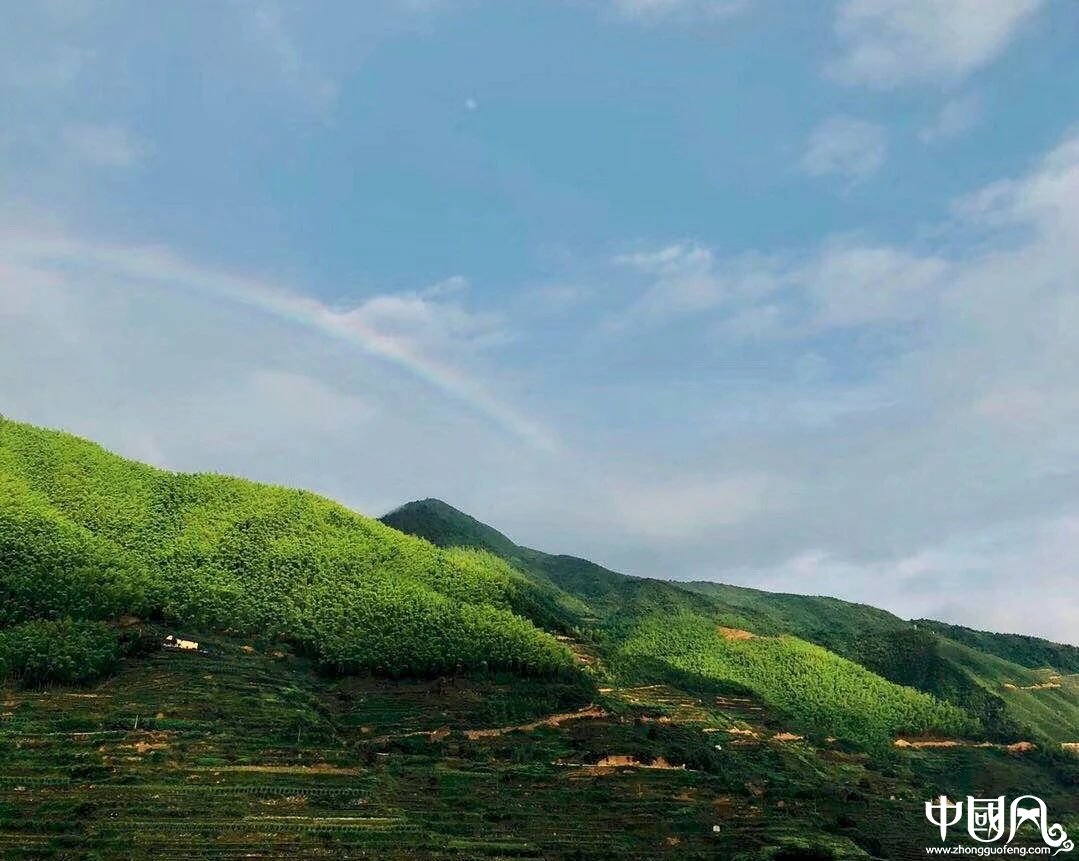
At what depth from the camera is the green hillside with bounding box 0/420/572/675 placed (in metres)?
74.2

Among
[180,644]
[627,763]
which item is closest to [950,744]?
[627,763]

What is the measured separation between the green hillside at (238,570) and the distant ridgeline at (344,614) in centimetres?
21

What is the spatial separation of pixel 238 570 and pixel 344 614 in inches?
571

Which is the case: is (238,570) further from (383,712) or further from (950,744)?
(950,744)

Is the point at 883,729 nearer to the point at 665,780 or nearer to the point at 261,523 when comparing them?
the point at 665,780

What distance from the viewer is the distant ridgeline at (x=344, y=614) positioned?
72.6 m

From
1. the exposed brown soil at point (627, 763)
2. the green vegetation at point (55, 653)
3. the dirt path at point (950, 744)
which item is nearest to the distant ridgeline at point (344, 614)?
the green vegetation at point (55, 653)

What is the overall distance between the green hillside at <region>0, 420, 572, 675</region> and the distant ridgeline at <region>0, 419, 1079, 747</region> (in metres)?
0.21

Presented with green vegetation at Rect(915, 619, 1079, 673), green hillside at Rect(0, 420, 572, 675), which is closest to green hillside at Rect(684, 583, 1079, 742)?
green vegetation at Rect(915, 619, 1079, 673)

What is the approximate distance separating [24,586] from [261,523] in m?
29.5

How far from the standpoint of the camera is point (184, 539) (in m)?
90.2

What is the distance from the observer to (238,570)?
87.2 m

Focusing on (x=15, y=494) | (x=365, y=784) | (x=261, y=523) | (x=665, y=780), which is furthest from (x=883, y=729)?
(x=15, y=494)

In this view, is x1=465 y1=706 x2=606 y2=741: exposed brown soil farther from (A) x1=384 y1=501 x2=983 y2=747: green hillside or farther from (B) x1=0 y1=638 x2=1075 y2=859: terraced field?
(A) x1=384 y1=501 x2=983 y2=747: green hillside
